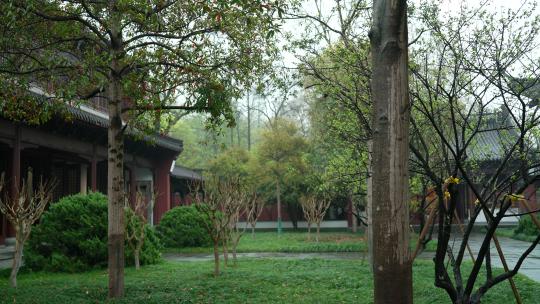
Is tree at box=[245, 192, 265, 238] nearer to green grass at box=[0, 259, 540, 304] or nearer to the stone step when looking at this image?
green grass at box=[0, 259, 540, 304]

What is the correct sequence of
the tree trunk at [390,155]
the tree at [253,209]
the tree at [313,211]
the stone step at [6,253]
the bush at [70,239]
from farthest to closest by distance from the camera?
the tree at [313,211]
the tree at [253,209]
the stone step at [6,253]
the bush at [70,239]
the tree trunk at [390,155]


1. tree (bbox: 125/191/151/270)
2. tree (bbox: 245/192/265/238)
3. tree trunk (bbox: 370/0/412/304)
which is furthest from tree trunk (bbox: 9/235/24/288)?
tree trunk (bbox: 370/0/412/304)

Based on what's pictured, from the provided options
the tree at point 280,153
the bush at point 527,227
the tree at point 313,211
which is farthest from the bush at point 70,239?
the bush at point 527,227

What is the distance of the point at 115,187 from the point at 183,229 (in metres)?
10.5

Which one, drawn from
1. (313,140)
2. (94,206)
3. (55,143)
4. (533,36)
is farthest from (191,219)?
(533,36)

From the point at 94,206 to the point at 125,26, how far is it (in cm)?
526

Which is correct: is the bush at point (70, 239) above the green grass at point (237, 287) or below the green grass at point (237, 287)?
above

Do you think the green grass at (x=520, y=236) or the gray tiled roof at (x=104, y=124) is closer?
the gray tiled roof at (x=104, y=124)

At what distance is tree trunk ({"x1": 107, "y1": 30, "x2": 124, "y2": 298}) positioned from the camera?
7414 mm

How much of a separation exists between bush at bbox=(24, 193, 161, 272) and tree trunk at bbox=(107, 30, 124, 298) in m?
4.19

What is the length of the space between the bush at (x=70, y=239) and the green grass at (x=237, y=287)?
1.72 feet

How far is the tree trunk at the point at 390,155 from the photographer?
290cm

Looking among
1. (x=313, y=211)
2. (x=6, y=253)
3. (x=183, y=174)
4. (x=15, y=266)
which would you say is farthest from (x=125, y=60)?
(x=183, y=174)

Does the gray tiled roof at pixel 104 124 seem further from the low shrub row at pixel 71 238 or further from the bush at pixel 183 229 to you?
the bush at pixel 183 229
